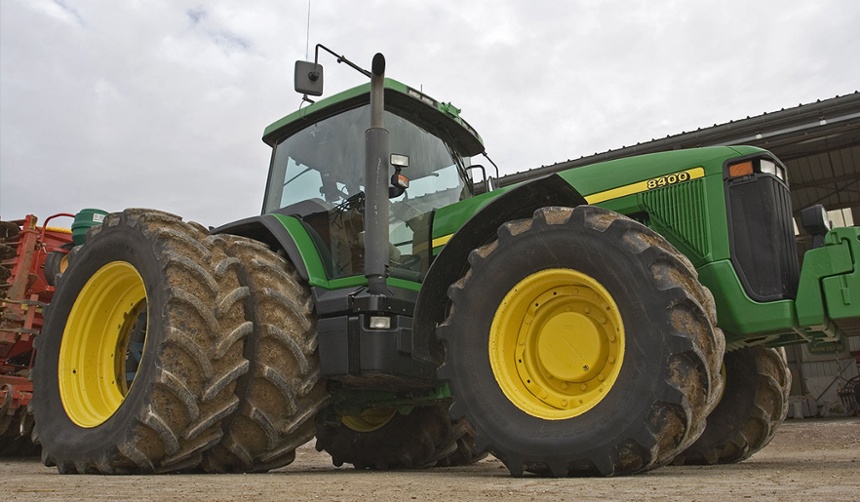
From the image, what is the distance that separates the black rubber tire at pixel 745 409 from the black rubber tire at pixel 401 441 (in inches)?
64.1

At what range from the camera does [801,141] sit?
1320 cm

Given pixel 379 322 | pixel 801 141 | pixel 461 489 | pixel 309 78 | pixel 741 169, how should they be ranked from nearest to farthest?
1. pixel 461 489
2. pixel 741 169
3. pixel 379 322
4. pixel 309 78
5. pixel 801 141

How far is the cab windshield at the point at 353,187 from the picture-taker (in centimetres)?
455

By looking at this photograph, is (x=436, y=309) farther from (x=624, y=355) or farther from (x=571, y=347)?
(x=624, y=355)

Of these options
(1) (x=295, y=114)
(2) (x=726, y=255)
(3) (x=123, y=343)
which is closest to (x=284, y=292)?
(3) (x=123, y=343)

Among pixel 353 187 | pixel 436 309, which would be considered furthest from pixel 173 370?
pixel 353 187

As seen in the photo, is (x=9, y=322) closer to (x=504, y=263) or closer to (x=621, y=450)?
(x=504, y=263)

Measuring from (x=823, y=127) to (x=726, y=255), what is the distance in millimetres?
10549

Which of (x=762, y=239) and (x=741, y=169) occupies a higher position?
(x=741, y=169)

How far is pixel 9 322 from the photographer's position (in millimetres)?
5965

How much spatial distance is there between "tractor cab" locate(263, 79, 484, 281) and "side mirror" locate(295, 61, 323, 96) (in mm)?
454

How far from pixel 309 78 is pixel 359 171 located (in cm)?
65

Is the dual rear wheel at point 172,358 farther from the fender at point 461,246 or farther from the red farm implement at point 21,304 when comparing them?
the red farm implement at point 21,304

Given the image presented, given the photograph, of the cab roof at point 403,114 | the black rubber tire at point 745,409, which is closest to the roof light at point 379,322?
the cab roof at point 403,114
